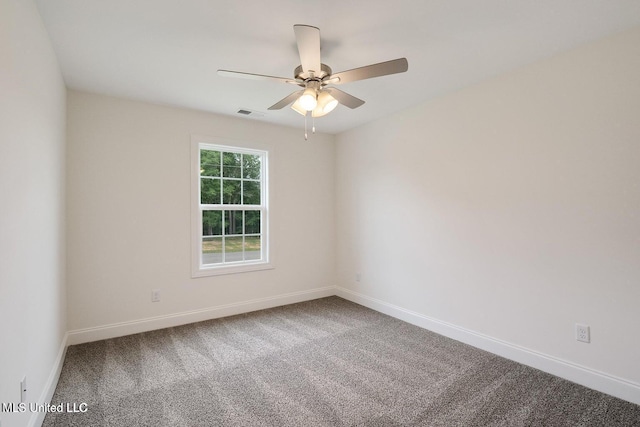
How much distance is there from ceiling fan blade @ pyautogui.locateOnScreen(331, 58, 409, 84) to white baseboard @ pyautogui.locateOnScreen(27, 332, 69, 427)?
2.70 metres

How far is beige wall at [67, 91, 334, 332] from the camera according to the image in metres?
2.98

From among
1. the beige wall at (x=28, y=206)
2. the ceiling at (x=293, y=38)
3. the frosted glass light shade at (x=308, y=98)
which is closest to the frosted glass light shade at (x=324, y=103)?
the frosted glass light shade at (x=308, y=98)

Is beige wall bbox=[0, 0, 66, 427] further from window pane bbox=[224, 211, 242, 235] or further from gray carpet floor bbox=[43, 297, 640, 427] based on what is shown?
window pane bbox=[224, 211, 242, 235]

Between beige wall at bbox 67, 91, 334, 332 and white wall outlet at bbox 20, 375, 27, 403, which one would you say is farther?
beige wall at bbox 67, 91, 334, 332

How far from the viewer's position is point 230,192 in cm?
393

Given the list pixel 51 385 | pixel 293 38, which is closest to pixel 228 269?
pixel 51 385

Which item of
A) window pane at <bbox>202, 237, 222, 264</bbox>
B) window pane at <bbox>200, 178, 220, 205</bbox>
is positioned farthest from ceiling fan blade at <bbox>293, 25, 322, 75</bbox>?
window pane at <bbox>202, 237, 222, 264</bbox>

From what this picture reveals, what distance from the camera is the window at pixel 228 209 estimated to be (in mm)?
3645

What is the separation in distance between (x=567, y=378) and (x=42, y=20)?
436 centimetres

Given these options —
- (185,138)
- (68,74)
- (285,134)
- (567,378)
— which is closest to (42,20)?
(68,74)

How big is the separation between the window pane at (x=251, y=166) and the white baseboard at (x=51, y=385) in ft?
8.20

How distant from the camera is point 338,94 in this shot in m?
2.27

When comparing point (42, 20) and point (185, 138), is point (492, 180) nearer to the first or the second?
point (185, 138)

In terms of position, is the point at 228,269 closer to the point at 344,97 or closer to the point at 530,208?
the point at 344,97
